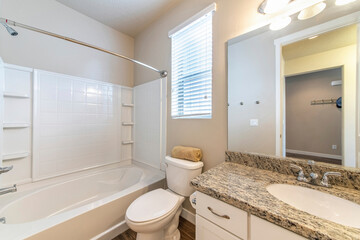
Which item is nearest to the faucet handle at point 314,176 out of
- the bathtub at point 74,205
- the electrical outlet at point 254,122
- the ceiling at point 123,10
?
the electrical outlet at point 254,122

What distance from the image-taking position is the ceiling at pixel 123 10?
5.67ft

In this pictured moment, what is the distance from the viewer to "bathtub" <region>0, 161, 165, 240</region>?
1041 mm

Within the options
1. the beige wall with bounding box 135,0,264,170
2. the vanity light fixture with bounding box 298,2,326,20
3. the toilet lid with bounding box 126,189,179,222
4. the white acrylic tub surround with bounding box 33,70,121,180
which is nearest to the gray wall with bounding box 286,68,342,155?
the vanity light fixture with bounding box 298,2,326,20

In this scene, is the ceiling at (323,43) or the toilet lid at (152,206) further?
the toilet lid at (152,206)

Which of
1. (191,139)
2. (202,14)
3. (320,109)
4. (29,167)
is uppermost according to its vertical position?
(202,14)

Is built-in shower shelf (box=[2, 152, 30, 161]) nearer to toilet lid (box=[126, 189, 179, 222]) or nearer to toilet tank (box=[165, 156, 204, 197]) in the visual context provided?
toilet lid (box=[126, 189, 179, 222])

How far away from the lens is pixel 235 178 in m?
0.91

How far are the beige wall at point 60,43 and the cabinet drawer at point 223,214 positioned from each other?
221 cm

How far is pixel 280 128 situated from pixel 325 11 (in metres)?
0.80

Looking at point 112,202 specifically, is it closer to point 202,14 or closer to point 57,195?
point 57,195

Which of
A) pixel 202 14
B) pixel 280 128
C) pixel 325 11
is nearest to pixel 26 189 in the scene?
pixel 280 128

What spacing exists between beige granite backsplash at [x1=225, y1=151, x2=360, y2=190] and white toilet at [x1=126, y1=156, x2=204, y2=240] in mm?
417

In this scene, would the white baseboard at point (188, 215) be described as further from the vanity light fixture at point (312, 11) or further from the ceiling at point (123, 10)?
the ceiling at point (123, 10)

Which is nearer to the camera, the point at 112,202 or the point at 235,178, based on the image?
the point at 235,178
